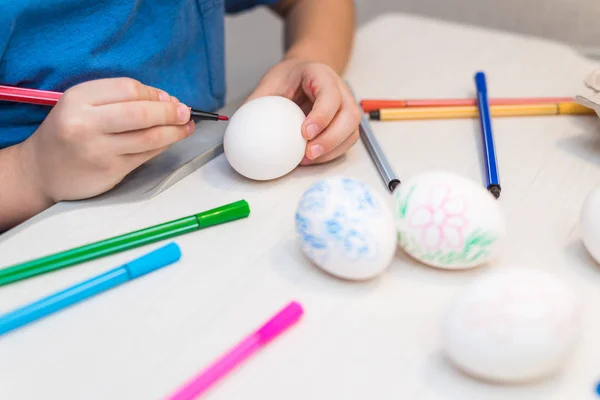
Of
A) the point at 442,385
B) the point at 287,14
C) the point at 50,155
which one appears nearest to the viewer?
the point at 442,385

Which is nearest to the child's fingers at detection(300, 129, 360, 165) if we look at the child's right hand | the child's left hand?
the child's left hand

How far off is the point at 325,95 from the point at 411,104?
119 millimetres

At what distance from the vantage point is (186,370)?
14.2 inches

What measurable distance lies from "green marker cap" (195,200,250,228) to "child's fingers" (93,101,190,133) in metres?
0.08

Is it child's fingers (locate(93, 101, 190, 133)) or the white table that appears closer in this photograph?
the white table

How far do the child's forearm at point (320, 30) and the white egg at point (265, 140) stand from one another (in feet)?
0.51

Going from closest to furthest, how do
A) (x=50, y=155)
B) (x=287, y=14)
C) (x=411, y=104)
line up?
(x=50, y=155)
(x=411, y=104)
(x=287, y=14)

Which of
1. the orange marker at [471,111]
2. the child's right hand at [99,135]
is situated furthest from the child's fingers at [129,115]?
the orange marker at [471,111]

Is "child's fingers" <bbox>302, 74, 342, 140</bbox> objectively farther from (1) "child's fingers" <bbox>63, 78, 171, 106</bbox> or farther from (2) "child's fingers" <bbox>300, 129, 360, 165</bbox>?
(1) "child's fingers" <bbox>63, 78, 171, 106</bbox>

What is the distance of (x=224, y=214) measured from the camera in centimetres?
47

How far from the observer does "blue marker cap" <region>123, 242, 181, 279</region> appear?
420 millimetres

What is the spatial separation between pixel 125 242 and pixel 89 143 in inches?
3.1

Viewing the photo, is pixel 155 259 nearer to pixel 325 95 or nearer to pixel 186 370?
pixel 186 370

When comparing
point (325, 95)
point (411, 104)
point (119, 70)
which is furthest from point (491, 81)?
point (119, 70)
